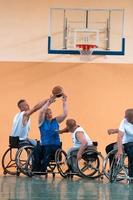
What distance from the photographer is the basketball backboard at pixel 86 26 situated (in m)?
11.0

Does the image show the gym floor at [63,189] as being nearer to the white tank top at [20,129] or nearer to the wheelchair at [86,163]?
the wheelchair at [86,163]

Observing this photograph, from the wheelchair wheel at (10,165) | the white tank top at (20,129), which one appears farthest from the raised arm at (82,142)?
the wheelchair wheel at (10,165)

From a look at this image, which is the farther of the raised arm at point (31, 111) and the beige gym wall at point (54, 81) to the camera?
the beige gym wall at point (54, 81)

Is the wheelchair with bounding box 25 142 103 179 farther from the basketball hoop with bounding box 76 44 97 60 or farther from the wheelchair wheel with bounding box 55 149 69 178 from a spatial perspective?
the basketball hoop with bounding box 76 44 97 60

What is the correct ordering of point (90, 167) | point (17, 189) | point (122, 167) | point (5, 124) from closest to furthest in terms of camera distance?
point (17, 189), point (122, 167), point (90, 167), point (5, 124)

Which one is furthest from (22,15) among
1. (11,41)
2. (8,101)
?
(8,101)

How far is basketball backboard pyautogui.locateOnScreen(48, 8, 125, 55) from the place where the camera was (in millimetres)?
11039

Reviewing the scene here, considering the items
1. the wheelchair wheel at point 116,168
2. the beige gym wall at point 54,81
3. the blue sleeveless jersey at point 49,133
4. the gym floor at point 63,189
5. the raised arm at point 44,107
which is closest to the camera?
the gym floor at point 63,189

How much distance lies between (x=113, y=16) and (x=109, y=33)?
36cm

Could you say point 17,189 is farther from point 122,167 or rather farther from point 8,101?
point 8,101

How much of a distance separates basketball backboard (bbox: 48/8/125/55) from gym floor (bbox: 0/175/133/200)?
419 cm

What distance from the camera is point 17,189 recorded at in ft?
20.2

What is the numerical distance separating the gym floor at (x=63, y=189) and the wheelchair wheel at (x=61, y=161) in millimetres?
330

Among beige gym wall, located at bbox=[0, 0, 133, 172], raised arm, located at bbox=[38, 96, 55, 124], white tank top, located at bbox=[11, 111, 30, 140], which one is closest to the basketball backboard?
beige gym wall, located at bbox=[0, 0, 133, 172]
